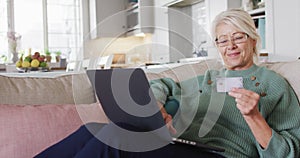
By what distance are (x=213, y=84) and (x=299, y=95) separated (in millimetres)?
333

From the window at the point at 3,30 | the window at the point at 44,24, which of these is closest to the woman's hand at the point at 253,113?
the window at the point at 44,24

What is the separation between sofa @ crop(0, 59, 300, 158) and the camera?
1265 mm

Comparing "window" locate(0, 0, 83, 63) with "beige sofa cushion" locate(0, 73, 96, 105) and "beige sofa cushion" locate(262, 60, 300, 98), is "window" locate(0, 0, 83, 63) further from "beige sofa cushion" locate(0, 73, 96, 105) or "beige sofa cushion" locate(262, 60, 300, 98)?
"beige sofa cushion" locate(262, 60, 300, 98)

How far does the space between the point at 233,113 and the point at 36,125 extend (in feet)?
2.40

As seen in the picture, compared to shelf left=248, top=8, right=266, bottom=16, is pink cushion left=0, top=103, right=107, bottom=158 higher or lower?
lower

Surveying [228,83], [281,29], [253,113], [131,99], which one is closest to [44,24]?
[281,29]

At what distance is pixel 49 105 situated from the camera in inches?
54.8

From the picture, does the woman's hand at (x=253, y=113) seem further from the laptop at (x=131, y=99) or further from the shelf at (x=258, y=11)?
the shelf at (x=258, y=11)

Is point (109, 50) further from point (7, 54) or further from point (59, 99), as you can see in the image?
point (7, 54)

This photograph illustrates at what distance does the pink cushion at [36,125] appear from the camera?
125 centimetres

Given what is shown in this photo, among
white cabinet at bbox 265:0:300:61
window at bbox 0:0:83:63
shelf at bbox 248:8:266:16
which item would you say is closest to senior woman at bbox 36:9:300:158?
white cabinet at bbox 265:0:300:61

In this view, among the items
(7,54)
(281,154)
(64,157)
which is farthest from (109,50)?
(7,54)

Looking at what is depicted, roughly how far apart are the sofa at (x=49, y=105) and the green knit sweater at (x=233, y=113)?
0.09 meters

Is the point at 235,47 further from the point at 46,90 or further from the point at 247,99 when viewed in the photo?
the point at 46,90
